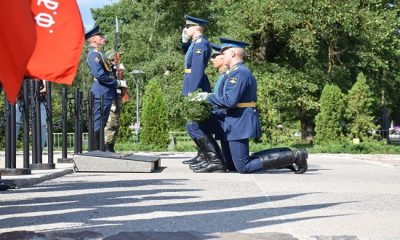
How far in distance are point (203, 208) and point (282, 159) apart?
3442mm

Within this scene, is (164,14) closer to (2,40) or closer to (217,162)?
(217,162)

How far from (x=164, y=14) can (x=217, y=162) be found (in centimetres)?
2436

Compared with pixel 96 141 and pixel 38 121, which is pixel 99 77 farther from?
pixel 38 121

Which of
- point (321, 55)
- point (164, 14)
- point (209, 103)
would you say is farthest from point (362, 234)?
point (164, 14)

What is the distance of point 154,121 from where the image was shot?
840 inches

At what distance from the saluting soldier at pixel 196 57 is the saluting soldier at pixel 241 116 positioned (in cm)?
76

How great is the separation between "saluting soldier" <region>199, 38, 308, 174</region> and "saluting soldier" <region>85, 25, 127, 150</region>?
286 cm

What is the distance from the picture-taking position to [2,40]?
13.2 feet

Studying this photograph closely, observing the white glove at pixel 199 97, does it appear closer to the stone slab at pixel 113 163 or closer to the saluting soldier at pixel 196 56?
the saluting soldier at pixel 196 56

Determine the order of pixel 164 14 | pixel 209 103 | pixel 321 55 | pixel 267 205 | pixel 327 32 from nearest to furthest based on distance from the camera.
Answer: pixel 267 205, pixel 209 103, pixel 327 32, pixel 321 55, pixel 164 14

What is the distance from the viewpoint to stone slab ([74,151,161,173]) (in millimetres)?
9125

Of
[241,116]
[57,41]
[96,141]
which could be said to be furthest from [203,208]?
[96,141]

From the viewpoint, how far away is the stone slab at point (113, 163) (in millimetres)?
9125

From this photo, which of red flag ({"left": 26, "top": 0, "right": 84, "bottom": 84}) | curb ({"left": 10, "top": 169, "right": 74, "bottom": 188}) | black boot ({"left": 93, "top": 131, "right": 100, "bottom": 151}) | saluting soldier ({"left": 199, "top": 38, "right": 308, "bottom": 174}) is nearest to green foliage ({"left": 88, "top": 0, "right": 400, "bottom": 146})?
black boot ({"left": 93, "top": 131, "right": 100, "bottom": 151})
